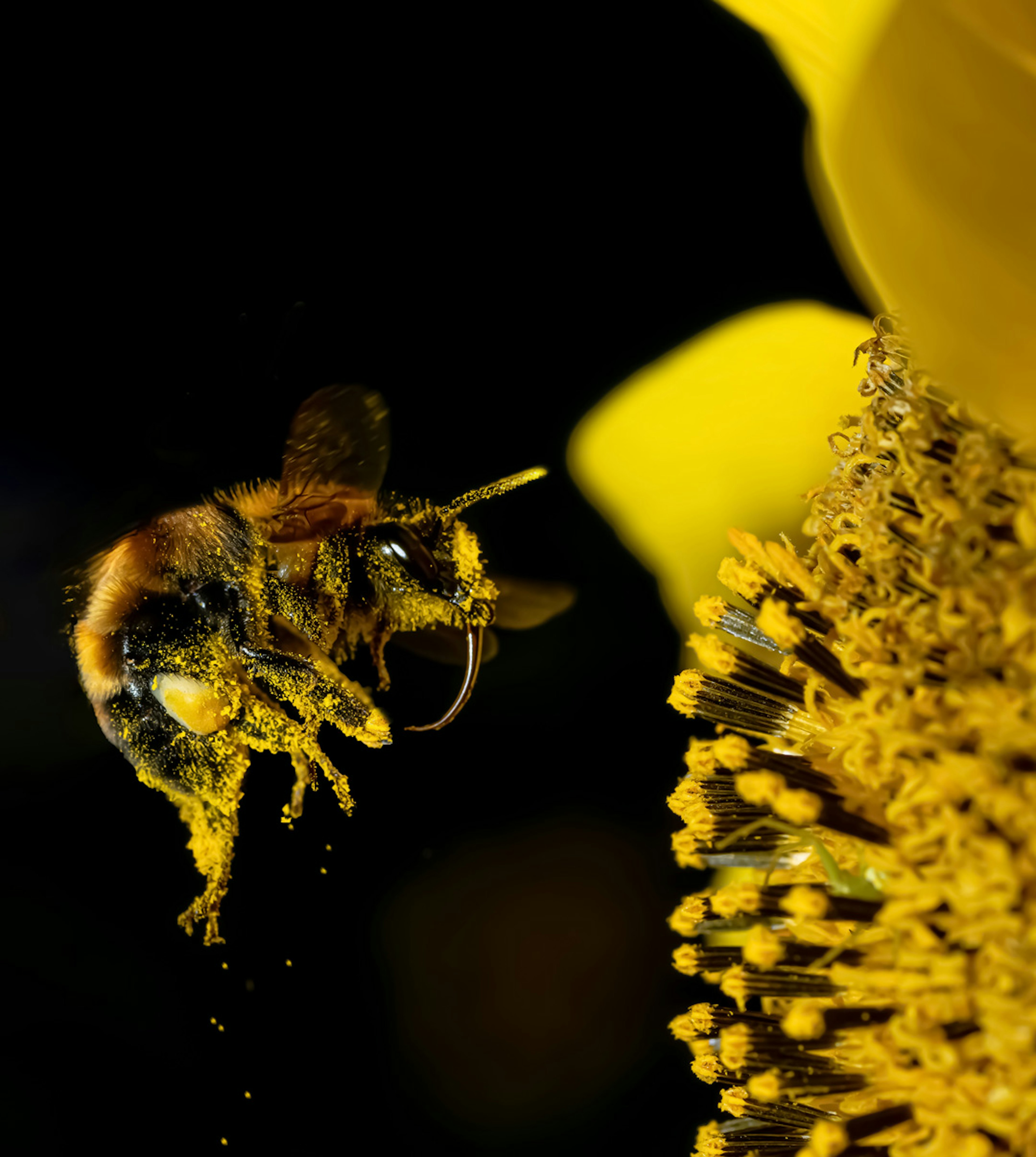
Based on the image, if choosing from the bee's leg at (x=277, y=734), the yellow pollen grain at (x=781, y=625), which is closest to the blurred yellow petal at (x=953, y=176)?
the yellow pollen grain at (x=781, y=625)

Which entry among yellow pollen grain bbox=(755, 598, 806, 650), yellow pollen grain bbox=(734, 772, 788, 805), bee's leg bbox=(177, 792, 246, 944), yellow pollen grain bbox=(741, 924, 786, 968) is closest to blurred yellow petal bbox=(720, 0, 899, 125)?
yellow pollen grain bbox=(755, 598, 806, 650)

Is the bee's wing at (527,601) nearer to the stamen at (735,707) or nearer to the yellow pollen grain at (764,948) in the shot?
the stamen at (735,707)

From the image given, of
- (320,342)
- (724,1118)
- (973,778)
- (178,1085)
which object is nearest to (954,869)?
(973,778)

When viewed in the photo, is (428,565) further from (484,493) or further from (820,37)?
(820,37)

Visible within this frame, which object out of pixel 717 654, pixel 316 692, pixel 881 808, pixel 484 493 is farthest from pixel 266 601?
pixel 881 808

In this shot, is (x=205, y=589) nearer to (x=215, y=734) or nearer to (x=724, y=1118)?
(x=215, y=734)

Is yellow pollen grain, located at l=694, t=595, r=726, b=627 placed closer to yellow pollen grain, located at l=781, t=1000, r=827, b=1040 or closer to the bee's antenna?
the bee's antenna
